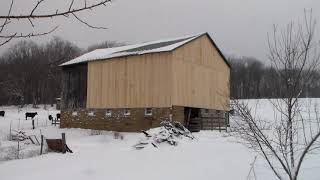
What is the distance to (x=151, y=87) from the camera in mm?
30344

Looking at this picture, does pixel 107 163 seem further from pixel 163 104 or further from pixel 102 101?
pixel 102 101

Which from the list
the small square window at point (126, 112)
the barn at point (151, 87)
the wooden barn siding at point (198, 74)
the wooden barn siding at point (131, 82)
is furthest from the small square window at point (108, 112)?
the wooden barn siding at point (198, 74)

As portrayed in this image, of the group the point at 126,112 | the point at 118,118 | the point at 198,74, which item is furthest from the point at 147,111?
the point at 198,74

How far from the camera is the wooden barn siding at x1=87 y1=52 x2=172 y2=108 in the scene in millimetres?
29750

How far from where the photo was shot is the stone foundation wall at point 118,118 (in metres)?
29.5

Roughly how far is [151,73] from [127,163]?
51.2 feet

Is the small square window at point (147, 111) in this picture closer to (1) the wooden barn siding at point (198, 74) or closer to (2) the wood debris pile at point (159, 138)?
(1) the wooden barn siding at point (198, 74)

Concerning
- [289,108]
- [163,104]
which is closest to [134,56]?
[163,104]

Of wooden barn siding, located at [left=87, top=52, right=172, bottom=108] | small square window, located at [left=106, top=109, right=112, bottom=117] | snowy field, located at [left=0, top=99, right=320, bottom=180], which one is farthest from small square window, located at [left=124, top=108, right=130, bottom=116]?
snowy field, located at [left=0, top=99, right=320, bottom=180]

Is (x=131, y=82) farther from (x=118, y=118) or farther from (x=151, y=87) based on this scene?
(x=118, y=118)

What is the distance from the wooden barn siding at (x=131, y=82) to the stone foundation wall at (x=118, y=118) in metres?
0.47

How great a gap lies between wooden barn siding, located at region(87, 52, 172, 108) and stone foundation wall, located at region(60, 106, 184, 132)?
468mm

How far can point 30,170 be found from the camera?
47.1 ft

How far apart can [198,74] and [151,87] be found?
398 cm
